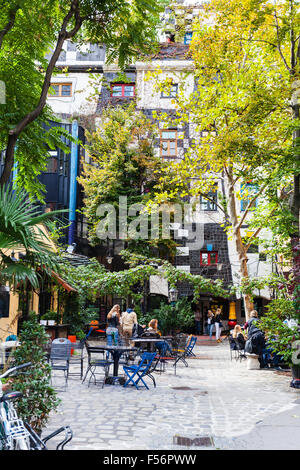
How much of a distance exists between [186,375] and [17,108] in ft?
28.3

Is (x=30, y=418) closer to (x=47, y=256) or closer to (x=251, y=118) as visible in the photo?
(x=47, y=256)

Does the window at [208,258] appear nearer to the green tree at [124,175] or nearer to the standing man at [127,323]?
the green tree at [124,175]

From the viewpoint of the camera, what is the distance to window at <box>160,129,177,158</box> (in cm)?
2834

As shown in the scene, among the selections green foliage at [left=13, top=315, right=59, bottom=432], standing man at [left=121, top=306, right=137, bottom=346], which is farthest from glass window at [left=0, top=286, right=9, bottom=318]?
green foliage at [left=13, top=315, right=59, bottom=432]

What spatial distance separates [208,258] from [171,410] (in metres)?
20.7

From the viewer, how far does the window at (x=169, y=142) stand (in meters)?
28.3

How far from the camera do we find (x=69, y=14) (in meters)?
7.11

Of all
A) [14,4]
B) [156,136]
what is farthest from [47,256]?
[156,136]

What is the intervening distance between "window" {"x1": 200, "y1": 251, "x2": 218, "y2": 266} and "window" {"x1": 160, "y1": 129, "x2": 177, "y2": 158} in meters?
6.38

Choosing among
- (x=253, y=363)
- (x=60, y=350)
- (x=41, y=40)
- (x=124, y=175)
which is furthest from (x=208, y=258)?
(x=41, y=40)

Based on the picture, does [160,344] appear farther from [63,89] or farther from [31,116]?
[63,89]

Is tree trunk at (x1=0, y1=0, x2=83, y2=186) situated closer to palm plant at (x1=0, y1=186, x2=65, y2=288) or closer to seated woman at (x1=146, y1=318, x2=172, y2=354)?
palm plant at (x1=0, y1=186, x2=65, y2=288)

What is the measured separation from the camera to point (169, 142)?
2872 cm

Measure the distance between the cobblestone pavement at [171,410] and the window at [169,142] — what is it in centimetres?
1806
